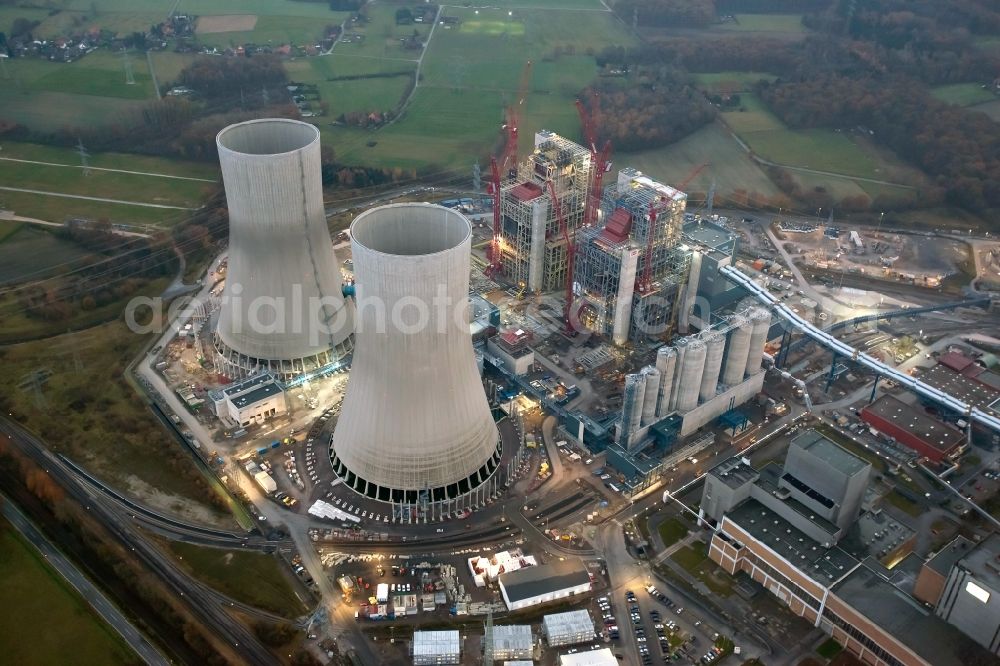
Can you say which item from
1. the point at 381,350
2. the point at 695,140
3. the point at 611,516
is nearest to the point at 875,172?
the point at 695,140

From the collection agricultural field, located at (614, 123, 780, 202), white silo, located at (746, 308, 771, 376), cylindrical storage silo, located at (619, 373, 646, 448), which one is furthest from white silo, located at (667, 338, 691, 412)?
agricultural field, located at (614, 123, 780, 202)

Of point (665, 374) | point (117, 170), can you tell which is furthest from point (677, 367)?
point (117, 170)

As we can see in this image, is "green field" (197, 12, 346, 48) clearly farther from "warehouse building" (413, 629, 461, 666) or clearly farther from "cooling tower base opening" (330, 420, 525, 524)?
"warehouse building" (413, 629, 461, 666)

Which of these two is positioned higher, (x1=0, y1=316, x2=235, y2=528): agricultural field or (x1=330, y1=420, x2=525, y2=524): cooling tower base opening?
(x1=330, y1=420, x2=525, y2=524): cooling tower base opening

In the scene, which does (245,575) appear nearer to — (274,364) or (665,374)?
(274,364)

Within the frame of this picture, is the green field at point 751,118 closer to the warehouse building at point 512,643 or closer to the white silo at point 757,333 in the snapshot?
the white silo at point 757,333

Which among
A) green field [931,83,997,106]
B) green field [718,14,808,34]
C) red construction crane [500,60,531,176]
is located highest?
green field [718,14,808,34]
